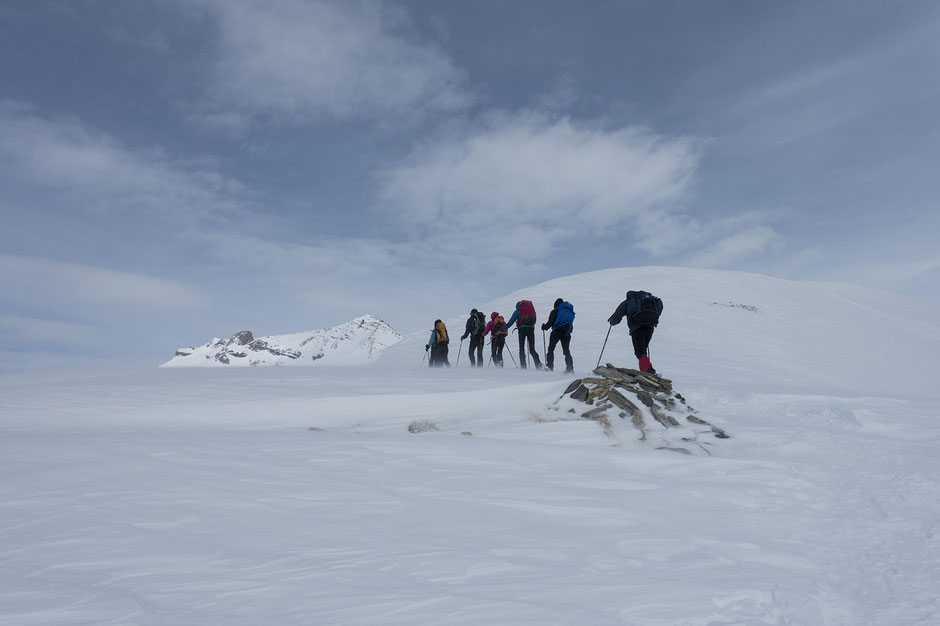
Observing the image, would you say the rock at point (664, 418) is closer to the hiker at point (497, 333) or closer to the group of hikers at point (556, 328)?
the group of hikers at point (556, 328)

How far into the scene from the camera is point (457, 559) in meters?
2.80

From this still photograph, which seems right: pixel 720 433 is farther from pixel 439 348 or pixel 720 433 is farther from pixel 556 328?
pixel 439 348

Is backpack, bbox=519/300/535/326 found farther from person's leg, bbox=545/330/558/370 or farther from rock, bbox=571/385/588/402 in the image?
rock, bbox=571/385/588/402

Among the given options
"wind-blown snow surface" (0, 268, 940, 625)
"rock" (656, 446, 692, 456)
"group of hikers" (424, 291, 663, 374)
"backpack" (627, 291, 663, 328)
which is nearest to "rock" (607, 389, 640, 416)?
"wind-blown snow surface" (0, 268, 940, 625)

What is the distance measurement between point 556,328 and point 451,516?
10373 mm

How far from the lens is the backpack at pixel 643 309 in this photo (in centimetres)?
1054

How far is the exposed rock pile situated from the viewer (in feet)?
22.2

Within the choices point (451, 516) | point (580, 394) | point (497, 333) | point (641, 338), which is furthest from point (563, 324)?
point (451, 516)

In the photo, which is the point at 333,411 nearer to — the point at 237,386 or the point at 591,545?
the point at 237,386

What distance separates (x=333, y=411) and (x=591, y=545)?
241 inches

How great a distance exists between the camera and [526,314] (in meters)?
14.8

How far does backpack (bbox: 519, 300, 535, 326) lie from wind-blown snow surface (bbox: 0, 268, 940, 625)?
232 inches

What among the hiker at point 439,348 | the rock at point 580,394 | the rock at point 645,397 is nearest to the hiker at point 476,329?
the hiker at point 439,348

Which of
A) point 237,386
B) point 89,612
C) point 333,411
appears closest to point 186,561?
point 89,612
